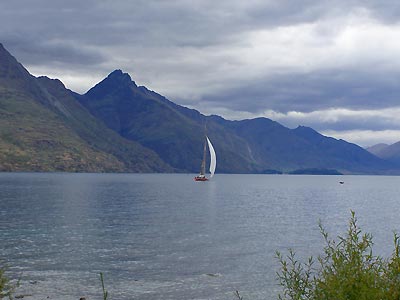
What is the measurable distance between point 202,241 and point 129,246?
39.2ft

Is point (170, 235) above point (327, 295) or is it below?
below

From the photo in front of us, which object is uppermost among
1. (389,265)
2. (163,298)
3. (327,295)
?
(389,265)

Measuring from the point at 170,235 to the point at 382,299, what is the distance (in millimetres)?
65731

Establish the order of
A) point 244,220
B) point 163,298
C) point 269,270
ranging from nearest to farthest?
point 163,298 → point 269,270 → point 244,220

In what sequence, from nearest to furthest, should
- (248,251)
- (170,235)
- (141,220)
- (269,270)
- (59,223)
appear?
(269,270) → (248,251) → (170,235) → (59,223) → (141,220)

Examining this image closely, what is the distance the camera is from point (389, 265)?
14383 millimetres

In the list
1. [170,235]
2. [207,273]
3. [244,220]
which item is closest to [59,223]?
[170,235]

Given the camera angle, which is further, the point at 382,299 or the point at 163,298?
the point at 163,298

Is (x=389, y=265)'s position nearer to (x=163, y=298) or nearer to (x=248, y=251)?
(x=163, y=298)

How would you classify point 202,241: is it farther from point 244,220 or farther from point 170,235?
point 244,220

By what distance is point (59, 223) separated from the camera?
88875 millimetres

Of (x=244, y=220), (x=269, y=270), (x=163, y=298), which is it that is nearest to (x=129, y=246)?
(x=269, y=270)

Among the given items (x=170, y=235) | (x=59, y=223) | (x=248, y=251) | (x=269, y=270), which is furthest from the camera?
(x=59, y=223)

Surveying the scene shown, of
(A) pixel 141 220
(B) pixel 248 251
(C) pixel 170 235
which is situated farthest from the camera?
(A) pixel 141 220
